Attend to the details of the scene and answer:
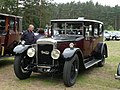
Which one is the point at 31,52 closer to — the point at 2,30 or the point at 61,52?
the point at 61,52

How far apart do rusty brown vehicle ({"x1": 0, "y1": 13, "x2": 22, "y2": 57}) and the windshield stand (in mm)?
1991

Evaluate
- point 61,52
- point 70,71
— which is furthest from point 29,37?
point 70,71

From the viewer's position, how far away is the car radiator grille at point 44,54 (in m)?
7.45

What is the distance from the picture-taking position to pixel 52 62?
7.41 m

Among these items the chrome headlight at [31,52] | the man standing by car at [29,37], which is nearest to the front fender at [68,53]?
the chrome headlight at [31,52]

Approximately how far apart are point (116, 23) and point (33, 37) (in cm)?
8677

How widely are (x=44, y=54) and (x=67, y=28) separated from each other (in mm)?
1821

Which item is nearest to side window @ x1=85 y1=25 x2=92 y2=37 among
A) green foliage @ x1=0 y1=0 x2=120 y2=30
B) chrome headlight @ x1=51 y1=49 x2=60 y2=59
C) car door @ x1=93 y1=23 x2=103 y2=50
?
car door @ x1=93 y1=23 x2=103 y2=50

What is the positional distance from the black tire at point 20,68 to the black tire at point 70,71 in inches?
57.9

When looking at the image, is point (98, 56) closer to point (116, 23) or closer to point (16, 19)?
point (16, 19)

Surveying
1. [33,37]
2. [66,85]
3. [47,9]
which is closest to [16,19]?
[33,37]

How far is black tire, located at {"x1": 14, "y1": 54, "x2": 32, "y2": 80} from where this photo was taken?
757 cm

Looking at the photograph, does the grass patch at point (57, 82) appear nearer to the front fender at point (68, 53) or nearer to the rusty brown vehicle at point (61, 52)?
the rusty brown vehicle at point (61, 52)

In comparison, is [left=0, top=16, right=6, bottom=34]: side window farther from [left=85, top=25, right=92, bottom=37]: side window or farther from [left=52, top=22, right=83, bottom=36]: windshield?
[left=85, top=25, right=92, bottom=37]: side window
